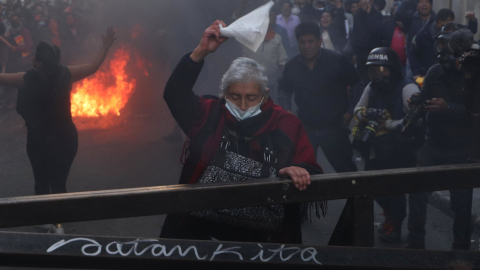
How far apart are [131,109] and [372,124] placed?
7542 mm

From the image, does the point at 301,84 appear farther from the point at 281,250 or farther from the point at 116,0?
the point at 116,0

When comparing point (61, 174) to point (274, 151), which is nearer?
point (274, 151)

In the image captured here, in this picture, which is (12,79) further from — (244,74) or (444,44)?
(444,44)

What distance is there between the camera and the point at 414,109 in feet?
14.4

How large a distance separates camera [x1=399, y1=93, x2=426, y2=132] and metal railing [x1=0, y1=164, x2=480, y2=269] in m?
2.21

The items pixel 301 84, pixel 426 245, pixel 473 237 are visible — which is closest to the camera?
pixel 473 237

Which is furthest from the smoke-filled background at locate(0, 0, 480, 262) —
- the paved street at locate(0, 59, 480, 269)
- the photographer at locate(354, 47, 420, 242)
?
the photographer at locate(354, 47, 420, 242)

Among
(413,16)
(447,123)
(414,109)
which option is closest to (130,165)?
(414,109)

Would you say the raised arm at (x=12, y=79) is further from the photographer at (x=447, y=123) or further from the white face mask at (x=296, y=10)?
the white face mask at (x=296, y=10)

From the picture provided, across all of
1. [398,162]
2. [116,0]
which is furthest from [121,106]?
[398,162]

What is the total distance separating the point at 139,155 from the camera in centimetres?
806

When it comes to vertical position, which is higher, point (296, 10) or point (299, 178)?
point (296, 10)

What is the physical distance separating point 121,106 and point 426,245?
25.8 ft

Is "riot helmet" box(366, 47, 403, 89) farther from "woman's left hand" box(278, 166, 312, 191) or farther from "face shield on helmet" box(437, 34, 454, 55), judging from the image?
"woman's left hand" box(278, 166, 312, 191)
